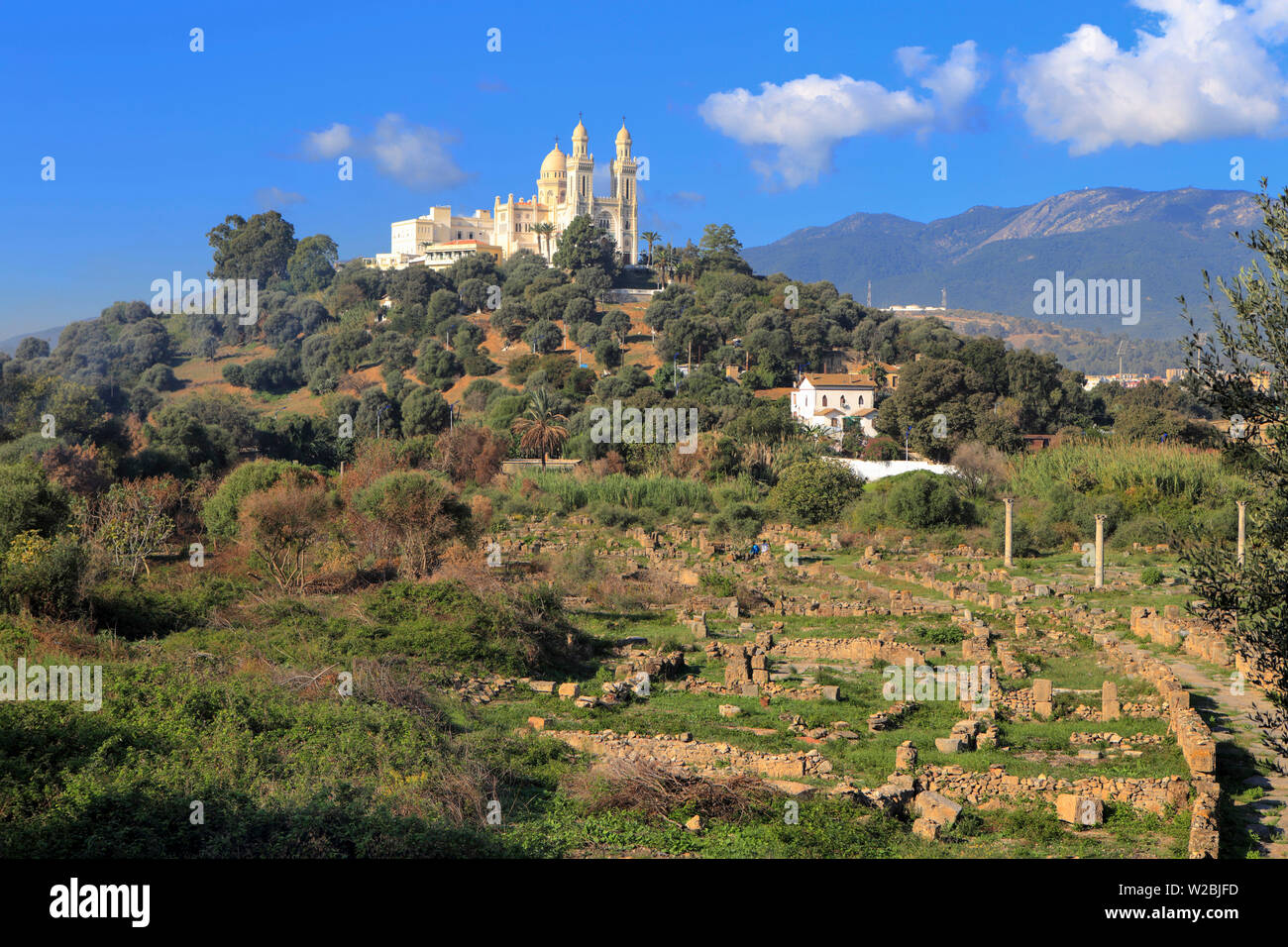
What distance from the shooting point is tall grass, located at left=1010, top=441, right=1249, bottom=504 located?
116 ft

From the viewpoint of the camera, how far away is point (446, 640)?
637 inches

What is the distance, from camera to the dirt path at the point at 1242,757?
9633mm

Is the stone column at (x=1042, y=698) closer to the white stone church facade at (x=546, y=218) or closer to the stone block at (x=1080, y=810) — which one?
the stone block at (x=1080, y=810)

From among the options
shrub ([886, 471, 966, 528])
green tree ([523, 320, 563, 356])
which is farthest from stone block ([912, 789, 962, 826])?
green tree ([523, 320, 563, 356])

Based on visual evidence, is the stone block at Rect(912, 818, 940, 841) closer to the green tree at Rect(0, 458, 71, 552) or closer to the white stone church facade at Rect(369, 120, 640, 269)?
the green tree at Rect(0, 458, 71, 552)

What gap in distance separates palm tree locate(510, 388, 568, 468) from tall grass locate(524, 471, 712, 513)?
7.04 meters

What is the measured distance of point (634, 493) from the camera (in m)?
41.3

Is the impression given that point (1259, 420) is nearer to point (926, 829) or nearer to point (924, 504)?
point (926, 829)

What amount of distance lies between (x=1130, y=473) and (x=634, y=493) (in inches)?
688

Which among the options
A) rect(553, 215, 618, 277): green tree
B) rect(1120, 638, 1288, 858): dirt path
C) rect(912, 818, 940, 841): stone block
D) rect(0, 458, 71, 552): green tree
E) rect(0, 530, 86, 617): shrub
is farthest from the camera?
rect(553, 215, 618, 277): green tree

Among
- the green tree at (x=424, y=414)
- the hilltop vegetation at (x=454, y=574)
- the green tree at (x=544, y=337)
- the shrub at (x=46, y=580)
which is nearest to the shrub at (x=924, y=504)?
the hilltop vegetation at (x=454, y=574)
